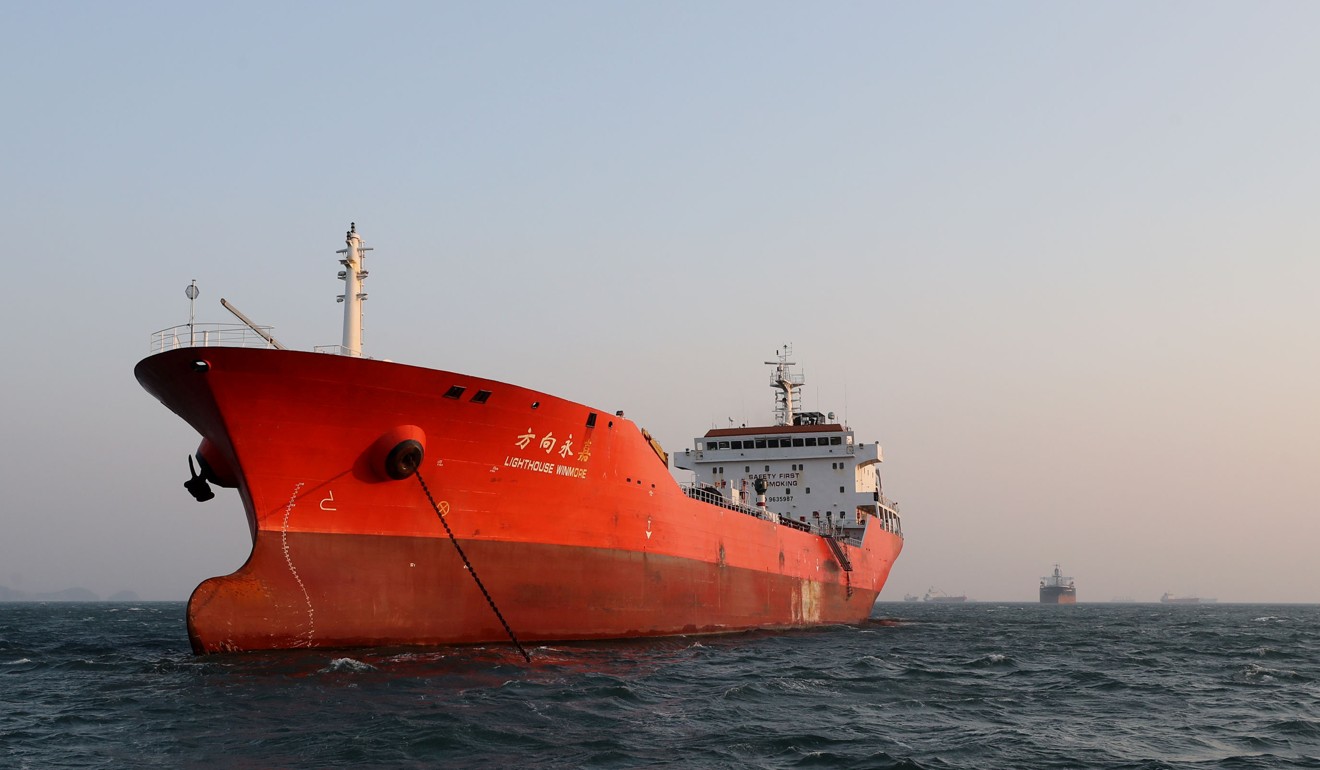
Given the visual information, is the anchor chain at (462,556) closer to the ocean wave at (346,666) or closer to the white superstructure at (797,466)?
the ocean wave at (346,666)

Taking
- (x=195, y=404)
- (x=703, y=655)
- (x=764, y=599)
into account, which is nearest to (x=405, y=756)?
(x=195, y=404)

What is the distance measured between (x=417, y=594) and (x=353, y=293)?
534cm

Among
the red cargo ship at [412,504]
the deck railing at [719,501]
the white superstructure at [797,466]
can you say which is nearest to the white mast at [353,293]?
the red cargo ship at [412,504]

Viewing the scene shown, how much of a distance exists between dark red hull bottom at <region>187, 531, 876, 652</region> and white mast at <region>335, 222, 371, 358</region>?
367cm

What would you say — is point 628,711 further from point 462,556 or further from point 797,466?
point 797,466

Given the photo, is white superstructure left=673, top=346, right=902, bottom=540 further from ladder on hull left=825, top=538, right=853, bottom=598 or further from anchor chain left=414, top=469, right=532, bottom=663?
anchor chain left=414, top=469, right=532, bottom=663

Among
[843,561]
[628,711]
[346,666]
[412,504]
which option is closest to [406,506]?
[412,504]

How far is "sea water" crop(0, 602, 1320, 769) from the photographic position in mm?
9484

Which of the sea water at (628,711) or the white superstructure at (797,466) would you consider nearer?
the sea water at (628,711)

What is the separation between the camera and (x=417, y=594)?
50.3 feet

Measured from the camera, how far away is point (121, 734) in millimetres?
9977

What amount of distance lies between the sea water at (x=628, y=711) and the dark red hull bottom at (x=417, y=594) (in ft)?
1.24

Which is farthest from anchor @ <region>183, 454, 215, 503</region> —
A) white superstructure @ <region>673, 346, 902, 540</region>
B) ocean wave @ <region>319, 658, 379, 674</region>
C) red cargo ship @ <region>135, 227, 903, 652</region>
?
white superstructure @ <region>673, 346, 902, 540</region>

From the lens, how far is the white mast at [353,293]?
55.9 ft
